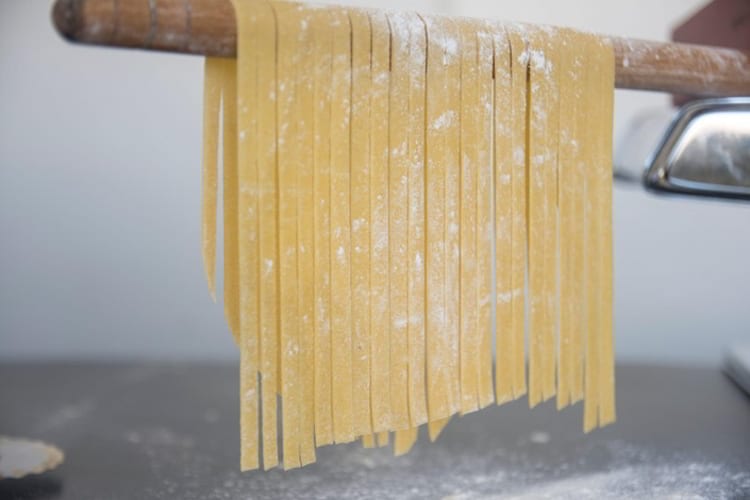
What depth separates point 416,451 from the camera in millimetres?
907

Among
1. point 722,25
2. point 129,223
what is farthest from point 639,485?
point 129,223

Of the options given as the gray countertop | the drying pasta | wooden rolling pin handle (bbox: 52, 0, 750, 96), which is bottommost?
the gray countertop

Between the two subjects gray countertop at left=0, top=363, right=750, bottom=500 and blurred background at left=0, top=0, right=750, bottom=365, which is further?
blurred background at left=0, top=0, right=750, bottom=365

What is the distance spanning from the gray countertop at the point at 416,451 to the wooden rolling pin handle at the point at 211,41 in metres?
0.40

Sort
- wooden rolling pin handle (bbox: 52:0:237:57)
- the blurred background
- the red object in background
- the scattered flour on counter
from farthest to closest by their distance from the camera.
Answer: the blurred background, the red object in background, the scattered flour on counter, wooden rolling pin handle (bbox: 52:0:237:57)

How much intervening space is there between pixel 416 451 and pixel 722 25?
2.03 ft

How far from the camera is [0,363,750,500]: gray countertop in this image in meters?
0.79

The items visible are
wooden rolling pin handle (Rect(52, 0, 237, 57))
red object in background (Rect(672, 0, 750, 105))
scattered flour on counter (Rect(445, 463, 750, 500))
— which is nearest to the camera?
wooden rolling pin handle (Rect(52, 0, 237, 57))

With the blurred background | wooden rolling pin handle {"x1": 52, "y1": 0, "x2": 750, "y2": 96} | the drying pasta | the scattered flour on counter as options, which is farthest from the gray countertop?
the blurred background

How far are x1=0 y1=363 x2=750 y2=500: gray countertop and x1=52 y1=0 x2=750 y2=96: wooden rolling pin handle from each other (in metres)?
0.40

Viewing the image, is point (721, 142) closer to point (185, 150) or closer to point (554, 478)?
point (554, 478)

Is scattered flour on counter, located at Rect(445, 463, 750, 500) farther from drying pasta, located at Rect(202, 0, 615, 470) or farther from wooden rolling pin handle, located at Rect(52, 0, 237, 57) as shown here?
wooden rolling pin handle, located at Rect(52, 0, 237, 57)

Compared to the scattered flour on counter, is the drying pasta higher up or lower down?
higher up

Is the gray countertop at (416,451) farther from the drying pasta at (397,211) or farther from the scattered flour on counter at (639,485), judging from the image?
the drying pasta at (397,211)
